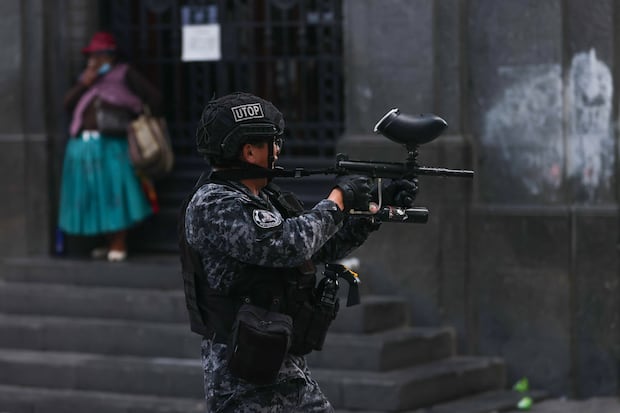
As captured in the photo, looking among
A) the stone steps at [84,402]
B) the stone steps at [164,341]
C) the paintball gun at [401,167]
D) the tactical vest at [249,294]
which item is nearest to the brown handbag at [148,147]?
the stone steps at [164,341]

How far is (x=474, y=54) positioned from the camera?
860 centimetres

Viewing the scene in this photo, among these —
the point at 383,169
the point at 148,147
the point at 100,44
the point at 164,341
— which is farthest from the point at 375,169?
the point at 100,44

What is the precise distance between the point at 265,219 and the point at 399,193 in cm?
57

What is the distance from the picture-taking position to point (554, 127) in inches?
329

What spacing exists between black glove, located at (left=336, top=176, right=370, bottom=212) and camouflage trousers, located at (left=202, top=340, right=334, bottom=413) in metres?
0.62

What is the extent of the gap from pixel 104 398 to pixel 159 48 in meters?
2.89

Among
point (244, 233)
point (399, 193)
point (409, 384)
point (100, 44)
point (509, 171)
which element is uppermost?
point (100, 44)

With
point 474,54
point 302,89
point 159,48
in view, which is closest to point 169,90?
point 159,48

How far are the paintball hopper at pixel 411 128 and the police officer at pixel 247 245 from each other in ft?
0.72

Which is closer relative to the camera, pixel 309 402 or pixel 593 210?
pixel 309 402

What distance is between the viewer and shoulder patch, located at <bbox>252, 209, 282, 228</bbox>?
467cm

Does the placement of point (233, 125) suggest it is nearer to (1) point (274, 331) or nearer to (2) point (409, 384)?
(1) point (274, 331)

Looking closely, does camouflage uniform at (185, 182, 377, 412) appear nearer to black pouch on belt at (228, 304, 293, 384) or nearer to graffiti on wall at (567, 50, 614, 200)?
black pouch on belt at (228, 304, 293, 384)

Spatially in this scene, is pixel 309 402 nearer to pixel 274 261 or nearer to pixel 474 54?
pixel 274 261
